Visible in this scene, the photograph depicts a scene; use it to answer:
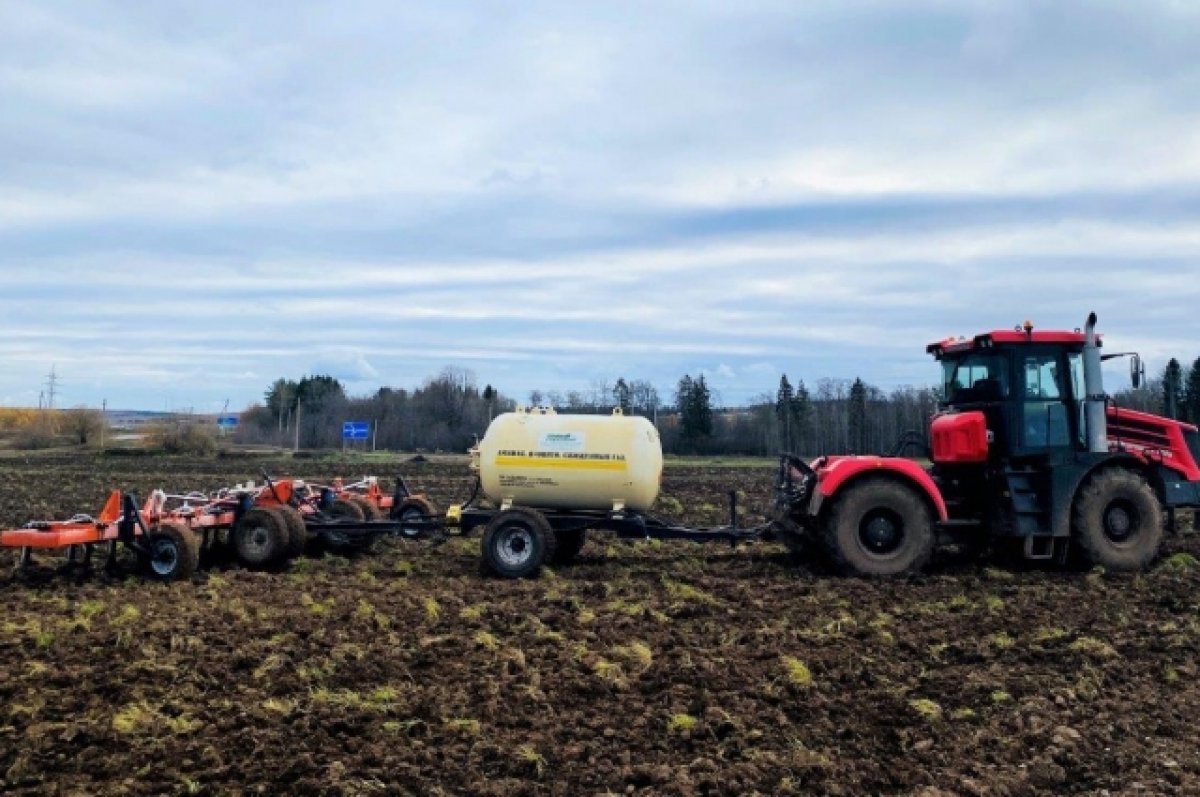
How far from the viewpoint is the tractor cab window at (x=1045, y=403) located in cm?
1257

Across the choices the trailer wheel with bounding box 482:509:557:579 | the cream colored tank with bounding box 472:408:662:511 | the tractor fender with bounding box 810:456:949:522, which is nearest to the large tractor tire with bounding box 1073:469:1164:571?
the tractor fender with bounding box 810:456:949:522

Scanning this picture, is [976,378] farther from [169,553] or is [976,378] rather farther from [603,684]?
[169,553]

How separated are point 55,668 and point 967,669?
24.5 feet

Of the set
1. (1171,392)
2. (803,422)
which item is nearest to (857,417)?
(803,422)

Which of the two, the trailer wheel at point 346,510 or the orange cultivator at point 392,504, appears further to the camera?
the orange cultivator at point 392,504

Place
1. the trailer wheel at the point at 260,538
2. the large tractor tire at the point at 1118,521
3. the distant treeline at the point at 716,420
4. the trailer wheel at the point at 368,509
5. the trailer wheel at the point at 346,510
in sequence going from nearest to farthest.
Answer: the large tractor tire at the point at 1118,521
the trailer wheel at the point at 260,538
the trailer wheel at the point at 346,510
the trailer wheel at the point at 368,509
the distant treeline at the point at 716,420

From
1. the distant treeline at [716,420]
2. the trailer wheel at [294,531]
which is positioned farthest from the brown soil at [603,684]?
the distant treeline at [716,420]

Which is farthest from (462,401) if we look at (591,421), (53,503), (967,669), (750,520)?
(967,669)

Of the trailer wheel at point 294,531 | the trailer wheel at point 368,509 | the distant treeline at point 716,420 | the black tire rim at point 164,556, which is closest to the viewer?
the black tire rim at point 164,556

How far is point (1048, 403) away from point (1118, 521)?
169 centimetres

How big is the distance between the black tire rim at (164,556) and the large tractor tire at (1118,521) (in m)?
11.1

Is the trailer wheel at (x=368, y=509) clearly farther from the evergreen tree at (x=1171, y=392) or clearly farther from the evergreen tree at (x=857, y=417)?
the evergreen tree at (x=857, y=417)

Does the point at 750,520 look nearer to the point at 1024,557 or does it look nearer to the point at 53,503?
the point at 1024,557

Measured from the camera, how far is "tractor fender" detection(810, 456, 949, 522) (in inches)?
485
